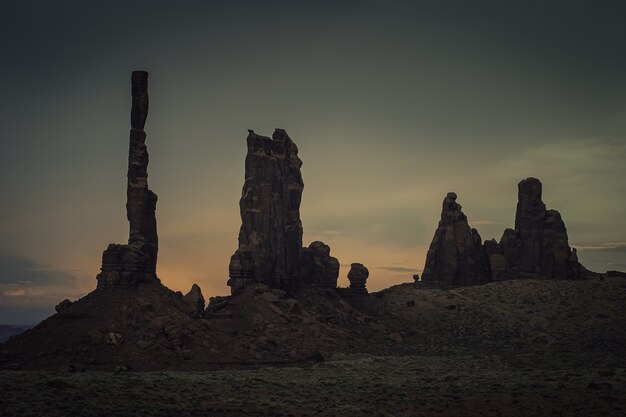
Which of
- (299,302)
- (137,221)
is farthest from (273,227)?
(137,221)

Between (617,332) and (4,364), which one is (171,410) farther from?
(617,332)

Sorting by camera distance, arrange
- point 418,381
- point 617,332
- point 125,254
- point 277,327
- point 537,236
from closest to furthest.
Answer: point 418,381 < point 125,254 < point 277,327 < point 617,332 < point 537,236

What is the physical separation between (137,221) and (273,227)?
22.9 metres

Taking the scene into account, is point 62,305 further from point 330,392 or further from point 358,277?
point 358,277

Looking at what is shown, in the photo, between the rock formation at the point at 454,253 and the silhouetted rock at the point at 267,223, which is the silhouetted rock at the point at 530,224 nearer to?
the rock formation at the point at 454,253

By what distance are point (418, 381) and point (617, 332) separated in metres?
42.4

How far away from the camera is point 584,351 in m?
94.8

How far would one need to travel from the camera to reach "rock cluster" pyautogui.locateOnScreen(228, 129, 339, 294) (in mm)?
104250

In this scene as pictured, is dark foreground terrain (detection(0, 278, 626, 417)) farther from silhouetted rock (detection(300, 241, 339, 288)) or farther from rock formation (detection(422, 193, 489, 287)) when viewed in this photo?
rock formation (detection(422, 193, 489, 287))

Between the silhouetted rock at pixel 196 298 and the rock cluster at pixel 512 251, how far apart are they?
50889 millimetres

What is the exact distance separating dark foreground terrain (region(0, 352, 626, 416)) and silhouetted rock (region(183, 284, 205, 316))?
17.8m

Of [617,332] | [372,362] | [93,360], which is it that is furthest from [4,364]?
[617,332]

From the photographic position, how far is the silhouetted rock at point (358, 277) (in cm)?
12156

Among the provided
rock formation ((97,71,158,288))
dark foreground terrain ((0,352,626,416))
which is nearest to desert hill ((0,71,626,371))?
rock formation ((97,71,158,288))
